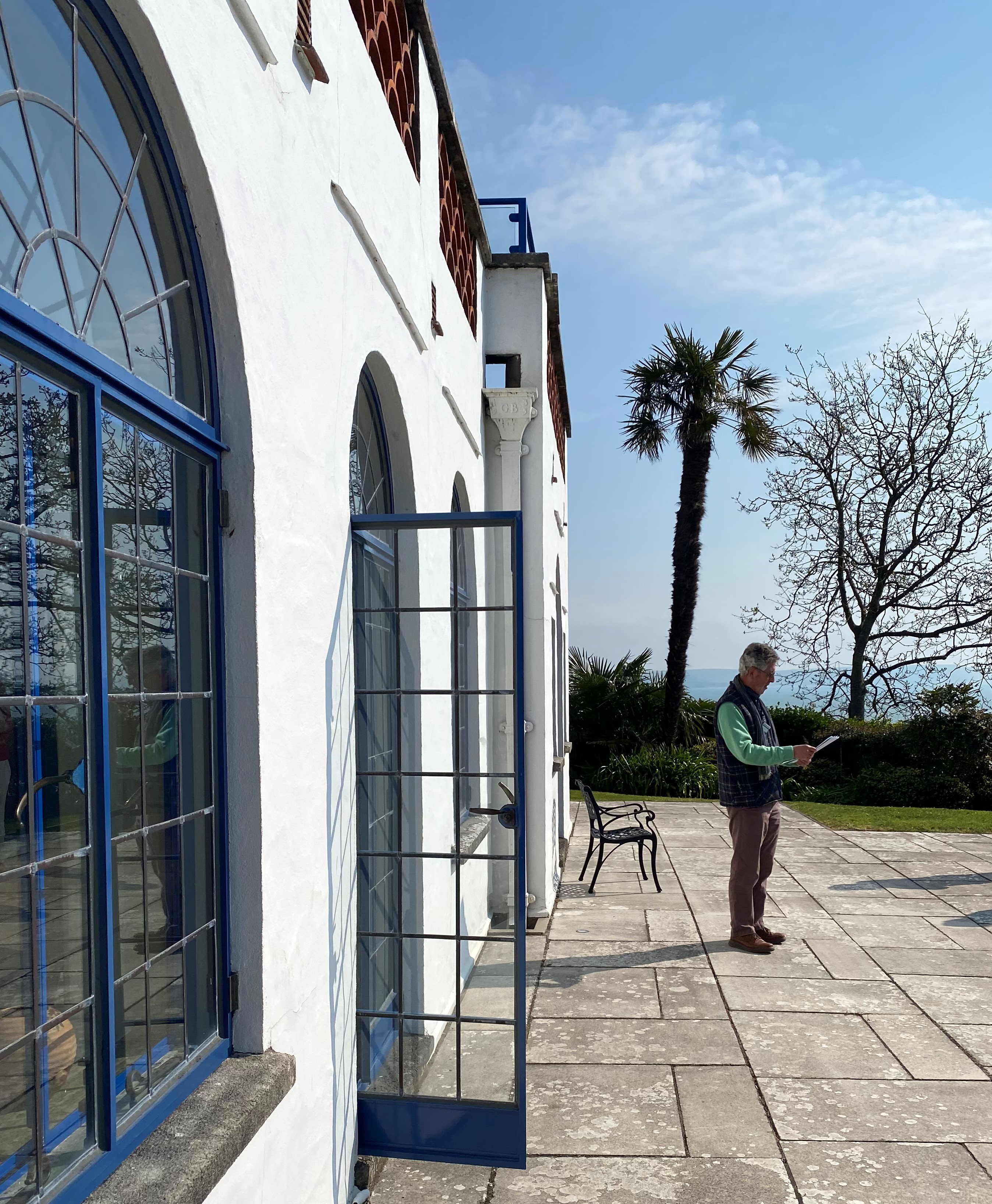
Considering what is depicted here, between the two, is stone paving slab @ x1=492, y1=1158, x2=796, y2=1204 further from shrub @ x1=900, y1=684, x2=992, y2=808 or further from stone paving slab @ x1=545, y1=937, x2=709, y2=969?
shrub @ x1=900, y1=684, x2=992, y2=808

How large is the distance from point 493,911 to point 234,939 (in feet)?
16.3

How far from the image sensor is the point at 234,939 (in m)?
2.36

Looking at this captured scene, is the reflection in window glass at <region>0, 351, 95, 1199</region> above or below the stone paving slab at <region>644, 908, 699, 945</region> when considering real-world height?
above

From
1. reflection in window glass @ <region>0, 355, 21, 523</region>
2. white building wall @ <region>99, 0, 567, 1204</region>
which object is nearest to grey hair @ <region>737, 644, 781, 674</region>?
white building wall @ <region>99, 0, 567, 1204</region>

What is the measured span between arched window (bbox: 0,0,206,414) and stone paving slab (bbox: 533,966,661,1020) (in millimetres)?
4092

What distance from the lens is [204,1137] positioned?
6.40 ft

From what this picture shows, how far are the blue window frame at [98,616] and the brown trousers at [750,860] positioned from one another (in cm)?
440

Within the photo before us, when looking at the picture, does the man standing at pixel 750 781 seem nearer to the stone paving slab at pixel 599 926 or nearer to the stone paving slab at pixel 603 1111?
the stone paving slab at pixel 599 926

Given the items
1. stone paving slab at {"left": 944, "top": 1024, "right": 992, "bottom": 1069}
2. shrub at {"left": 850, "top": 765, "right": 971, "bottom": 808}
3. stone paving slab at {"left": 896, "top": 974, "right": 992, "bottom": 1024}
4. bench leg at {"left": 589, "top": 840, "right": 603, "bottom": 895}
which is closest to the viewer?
stone paving slab at {"left": 944, "top": 1024, "right": 992, "bottom": 1069}

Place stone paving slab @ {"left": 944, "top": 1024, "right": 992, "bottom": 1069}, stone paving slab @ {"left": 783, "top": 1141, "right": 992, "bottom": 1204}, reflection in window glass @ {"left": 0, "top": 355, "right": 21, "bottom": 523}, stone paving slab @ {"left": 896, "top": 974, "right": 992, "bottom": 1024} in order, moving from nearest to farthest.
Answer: reflection in window glass @ {"left": 0, "top": 355, "right": 21, "bottom": 523}
stone paving slab @ {"left": 783, "top": 1141, "right": 992, "bottom": 1204}
stone paving slab @ {"left": 944, "top": 1024, "right": 992, "bottom": 1069}
stone paving slab @ {"left": 896, "top": 974, "right": 992, "bottom": 1024}

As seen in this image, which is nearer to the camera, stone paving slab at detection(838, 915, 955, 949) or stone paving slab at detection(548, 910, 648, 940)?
stone paving slab at detection(838, 915, 955, 949)

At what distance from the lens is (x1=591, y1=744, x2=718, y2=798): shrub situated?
15.8m

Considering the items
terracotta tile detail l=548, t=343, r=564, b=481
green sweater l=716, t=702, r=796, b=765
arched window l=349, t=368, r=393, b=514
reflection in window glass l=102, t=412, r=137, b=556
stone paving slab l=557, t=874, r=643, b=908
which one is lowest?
stone paving slab l=557, t=874, r=643, b=908

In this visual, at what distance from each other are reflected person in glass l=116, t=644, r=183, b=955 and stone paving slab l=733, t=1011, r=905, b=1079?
325 cm
